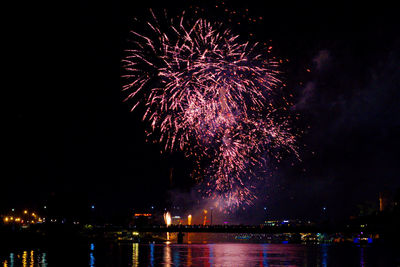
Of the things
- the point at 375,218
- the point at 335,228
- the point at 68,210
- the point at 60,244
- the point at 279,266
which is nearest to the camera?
the point at 279,266

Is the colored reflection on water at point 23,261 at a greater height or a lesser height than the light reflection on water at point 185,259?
greater

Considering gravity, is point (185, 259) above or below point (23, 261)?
below

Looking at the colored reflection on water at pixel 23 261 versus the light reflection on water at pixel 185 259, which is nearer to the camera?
the colored reflection on water at pixel 23 261

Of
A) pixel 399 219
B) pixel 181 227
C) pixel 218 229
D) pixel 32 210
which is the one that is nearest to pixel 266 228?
pixel 218 229

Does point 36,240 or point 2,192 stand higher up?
point 2,192

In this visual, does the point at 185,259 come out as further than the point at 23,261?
Yes

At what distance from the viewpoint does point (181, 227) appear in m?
150

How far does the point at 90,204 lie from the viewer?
578ft

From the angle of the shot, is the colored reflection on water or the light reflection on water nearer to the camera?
the colored reflection on water

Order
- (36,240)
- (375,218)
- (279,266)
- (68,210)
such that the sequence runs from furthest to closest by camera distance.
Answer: (375,218) → (68,210) → (36,240) → (279,266)

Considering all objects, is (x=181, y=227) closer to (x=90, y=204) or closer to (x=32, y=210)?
(x=90, y=204)

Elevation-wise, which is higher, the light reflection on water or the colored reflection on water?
the colored reflection on water

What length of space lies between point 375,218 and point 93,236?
103 metres

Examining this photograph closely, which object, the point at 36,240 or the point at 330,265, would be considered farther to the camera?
the point at 36,240
